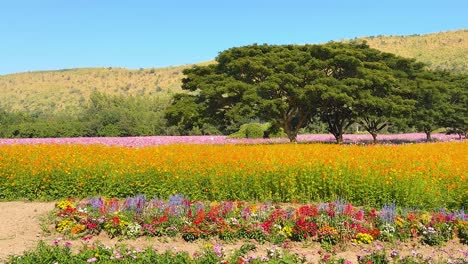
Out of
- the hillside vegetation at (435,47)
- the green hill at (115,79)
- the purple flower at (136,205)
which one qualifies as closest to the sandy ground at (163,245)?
the purple flower at (136,205)

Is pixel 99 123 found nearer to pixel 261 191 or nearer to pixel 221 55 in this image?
pixel 221 55

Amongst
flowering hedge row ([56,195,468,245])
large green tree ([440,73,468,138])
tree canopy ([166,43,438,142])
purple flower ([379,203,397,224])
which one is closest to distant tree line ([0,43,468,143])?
tree canopy ([166,43,438,142])

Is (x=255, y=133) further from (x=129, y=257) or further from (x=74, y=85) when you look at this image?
(x=74, y=85)

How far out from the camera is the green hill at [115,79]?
91000mm

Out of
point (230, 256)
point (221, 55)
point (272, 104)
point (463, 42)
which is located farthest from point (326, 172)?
point (463, 42)

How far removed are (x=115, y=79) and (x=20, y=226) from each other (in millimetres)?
102972

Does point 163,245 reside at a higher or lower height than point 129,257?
lower

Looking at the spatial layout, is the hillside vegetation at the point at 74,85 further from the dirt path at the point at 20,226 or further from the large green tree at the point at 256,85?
the dirt path at the point at 20,226

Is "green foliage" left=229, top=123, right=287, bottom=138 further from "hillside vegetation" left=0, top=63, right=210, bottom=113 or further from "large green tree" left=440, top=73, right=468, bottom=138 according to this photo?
"hillside vegetation" left=0, top=63, right=210, bottom=113

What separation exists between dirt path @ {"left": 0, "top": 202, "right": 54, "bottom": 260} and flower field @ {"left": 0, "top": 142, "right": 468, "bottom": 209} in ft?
2.73

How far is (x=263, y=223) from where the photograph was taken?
25.1 feet

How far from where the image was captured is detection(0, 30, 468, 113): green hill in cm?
9100

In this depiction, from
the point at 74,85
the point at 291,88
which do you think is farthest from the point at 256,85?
the point at 74,85

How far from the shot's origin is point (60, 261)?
6039 millimetres
